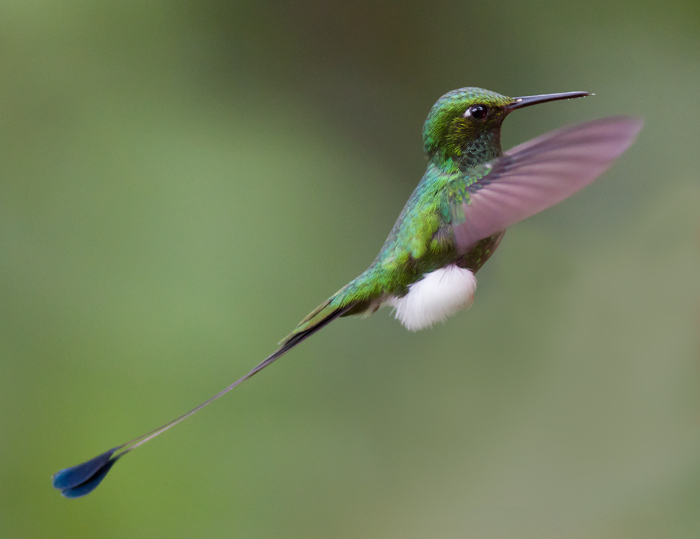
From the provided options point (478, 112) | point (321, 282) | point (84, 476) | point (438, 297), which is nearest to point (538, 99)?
point (478, 112)

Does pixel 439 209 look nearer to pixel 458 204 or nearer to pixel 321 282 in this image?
pixel 458 204

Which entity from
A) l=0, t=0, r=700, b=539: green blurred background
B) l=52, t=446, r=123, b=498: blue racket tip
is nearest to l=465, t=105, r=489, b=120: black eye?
l=52, t=446, r=123, b=498: blue racket tip

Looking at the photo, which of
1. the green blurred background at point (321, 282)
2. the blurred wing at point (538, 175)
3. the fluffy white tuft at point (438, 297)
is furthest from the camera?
the green blurred background at point (321, 282)

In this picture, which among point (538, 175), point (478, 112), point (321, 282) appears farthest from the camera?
point (321, 282)

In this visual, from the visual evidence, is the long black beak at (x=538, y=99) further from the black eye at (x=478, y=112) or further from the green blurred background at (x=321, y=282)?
the green blurred background at (x=321, y=282)

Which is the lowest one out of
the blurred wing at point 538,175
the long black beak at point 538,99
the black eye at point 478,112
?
the blurred wing at point 538,175

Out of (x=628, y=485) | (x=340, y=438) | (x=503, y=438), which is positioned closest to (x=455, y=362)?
(x=503, y=438)

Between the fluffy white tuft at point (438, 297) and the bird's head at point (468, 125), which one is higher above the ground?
the bird's head at point (468, 125)

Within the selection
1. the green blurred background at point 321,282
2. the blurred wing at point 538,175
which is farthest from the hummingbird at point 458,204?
the green blurred background at point 321,282
